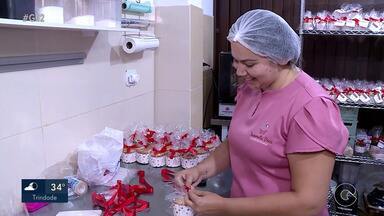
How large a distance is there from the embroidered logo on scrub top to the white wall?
0.74 metres

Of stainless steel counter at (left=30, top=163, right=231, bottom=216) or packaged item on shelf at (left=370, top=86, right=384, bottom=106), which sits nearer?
stainless steel counter at (left=30, top=163, right=231, bottom=216)

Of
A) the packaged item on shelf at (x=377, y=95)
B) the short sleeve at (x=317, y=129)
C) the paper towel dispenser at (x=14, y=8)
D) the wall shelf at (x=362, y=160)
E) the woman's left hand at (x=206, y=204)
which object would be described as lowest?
the wall shelf at (x=362, y=160)

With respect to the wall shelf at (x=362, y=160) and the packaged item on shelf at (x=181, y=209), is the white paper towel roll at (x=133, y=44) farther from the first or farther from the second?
the wall shelf at (x=362, y=160)

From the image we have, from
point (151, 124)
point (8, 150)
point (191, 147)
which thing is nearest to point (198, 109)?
point (151, 124)

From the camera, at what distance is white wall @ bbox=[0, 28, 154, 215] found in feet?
3.66

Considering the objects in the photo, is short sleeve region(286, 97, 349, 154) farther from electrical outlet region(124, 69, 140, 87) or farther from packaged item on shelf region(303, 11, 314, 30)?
packaged item on shelf region(303, 11, 314, 30)

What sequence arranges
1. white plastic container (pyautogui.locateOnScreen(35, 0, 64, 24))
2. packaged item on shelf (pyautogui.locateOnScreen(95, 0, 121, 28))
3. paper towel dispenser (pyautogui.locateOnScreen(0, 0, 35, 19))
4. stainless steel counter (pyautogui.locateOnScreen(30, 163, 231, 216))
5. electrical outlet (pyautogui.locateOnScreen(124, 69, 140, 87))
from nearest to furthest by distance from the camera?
paper towel dispenser (pyautogui.locateOnScreen(0, 0, 35, 19)), white plastic container (pyautogui.locateOnScreen(35, 0, 64, 24)), stainless steel counter (pyautogui.locateOnScreen(30, 163, 231, 216)), packaged item on shelf (pyautogui.locateOnScreen(95, 0, 121, 28)), electrical outlet (pyautogui.locateOnScreen(124, 69, 140, 87))

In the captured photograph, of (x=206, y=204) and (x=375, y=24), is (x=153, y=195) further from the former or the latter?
(x=375, y=24)

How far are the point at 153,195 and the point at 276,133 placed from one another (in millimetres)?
516

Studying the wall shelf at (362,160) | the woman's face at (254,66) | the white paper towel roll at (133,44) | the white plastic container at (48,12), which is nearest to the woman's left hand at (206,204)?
the woman's face at (254,66)

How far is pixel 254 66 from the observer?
1.08 m

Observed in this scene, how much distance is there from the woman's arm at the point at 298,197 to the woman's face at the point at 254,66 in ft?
0.83

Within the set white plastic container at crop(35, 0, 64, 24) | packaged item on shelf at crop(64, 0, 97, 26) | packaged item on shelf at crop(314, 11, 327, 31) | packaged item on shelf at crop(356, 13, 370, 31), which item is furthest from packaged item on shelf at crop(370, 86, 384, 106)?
white plastic container at crop(35, 0, 64, 24)

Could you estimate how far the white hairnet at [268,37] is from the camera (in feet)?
3.45
